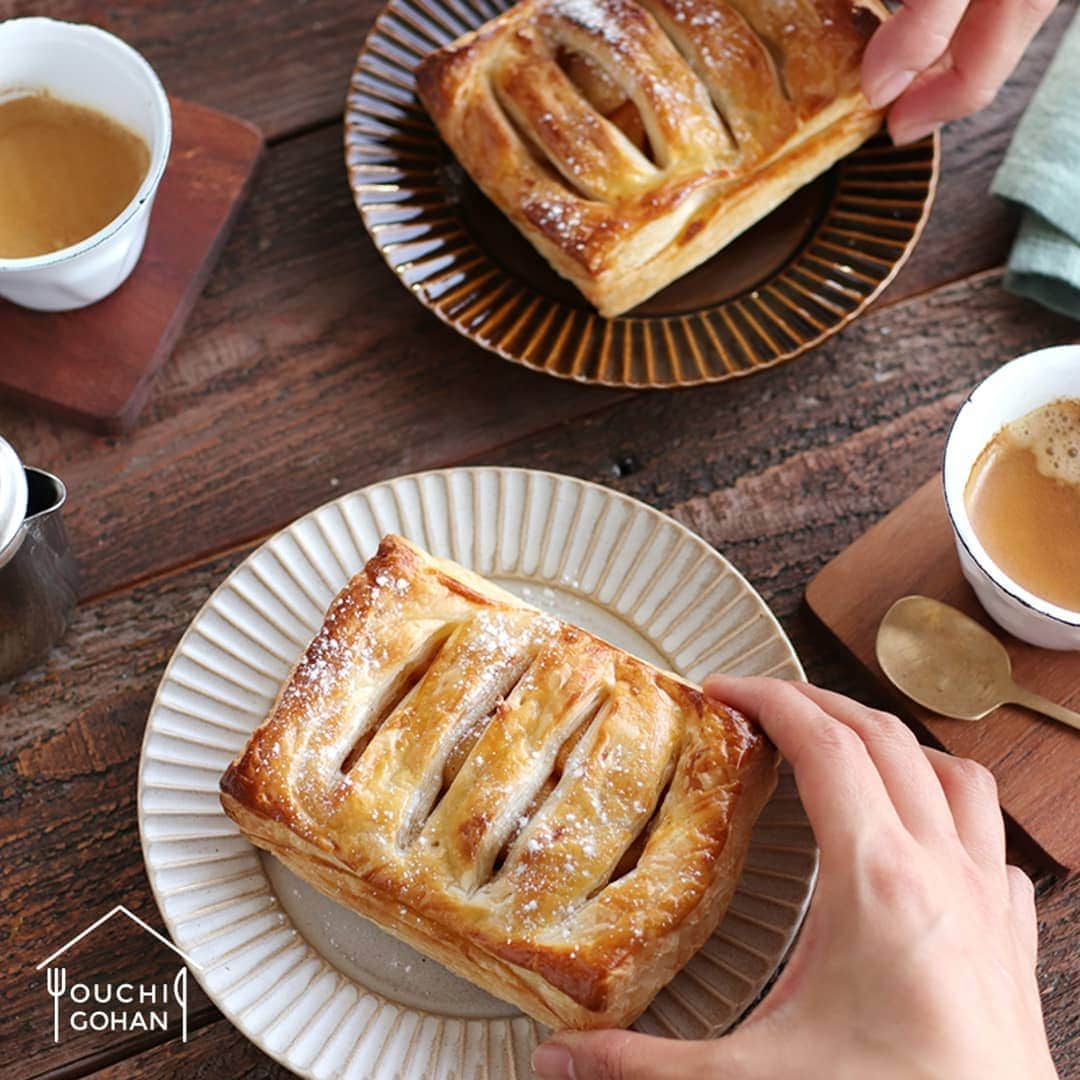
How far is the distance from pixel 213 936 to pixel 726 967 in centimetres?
63

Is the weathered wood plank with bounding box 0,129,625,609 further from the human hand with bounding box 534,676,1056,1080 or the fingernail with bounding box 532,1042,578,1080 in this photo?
the fingernail with bounding box 532,1042,578,1080

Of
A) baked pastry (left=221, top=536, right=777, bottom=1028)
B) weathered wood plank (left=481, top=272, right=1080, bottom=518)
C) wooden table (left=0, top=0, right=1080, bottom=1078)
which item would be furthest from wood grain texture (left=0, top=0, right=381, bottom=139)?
baked pastry (left=221, top=536, right=777, bottom=1028)

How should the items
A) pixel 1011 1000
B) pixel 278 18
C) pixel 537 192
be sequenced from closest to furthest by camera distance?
1. pixel 1011 1000
2. pixel 537 192
3. pixel 278 18

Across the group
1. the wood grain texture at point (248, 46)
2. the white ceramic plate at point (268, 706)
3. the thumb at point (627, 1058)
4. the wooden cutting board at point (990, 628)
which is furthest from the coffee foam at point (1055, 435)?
the wood grain texture at point (248, 46)

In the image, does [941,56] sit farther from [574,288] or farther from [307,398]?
[307,398]

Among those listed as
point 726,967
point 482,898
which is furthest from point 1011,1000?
point 482,898

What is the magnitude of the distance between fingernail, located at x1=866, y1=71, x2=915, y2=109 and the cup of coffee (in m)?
0.47

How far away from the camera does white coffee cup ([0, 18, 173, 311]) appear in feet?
6.21

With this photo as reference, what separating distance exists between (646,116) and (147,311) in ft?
2.72

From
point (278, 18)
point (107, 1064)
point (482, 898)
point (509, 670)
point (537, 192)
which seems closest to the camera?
point (482, 898)

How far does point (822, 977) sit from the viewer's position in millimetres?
1287

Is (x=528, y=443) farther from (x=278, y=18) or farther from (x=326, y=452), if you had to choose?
(x=278, y=18)

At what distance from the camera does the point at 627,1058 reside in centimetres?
133

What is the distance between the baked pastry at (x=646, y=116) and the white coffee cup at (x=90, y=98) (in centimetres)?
42
